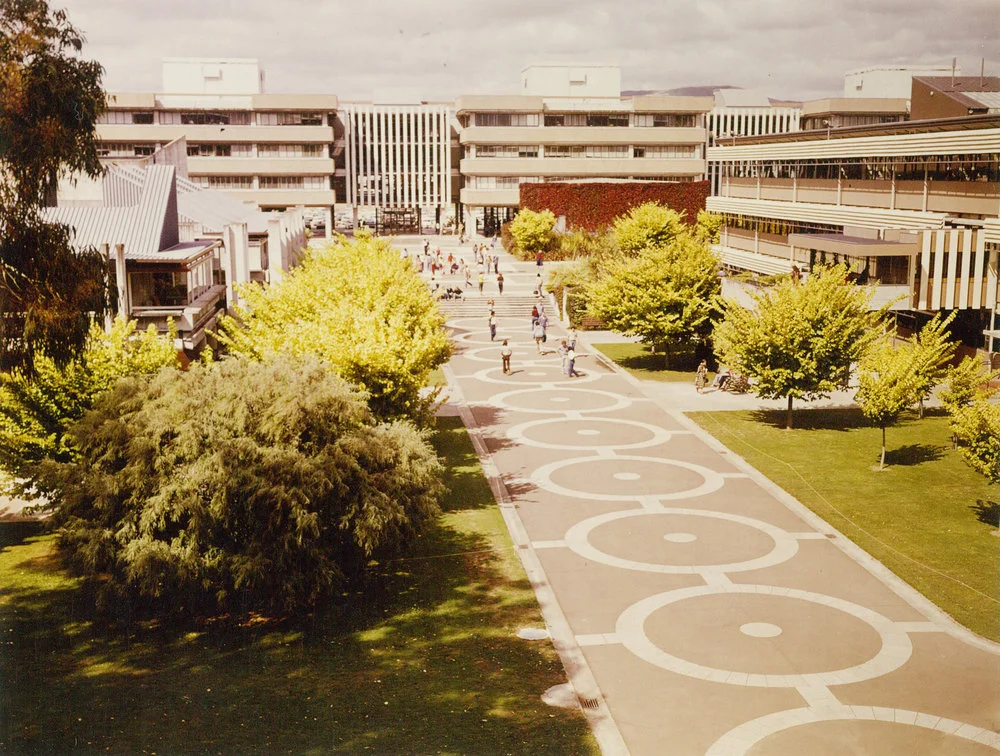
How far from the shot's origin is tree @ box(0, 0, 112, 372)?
15.3m

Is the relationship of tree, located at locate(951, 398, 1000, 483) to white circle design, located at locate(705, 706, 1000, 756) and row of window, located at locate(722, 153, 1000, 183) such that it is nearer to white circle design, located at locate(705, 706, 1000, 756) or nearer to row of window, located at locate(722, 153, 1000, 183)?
white circle design, located at locate(705, 706, 1000, 756)

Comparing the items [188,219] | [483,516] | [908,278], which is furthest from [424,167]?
[483,516]

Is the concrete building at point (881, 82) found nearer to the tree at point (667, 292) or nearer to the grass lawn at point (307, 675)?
the tree at point (667, 292)

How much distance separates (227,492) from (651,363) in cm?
2945

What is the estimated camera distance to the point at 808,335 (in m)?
29.6

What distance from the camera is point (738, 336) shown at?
30625 mm

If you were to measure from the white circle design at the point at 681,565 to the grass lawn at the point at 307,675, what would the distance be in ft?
6.36

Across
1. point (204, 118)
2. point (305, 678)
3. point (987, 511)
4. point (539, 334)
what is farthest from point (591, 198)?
point (305, 678)

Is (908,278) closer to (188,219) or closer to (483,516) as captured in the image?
(483,516)

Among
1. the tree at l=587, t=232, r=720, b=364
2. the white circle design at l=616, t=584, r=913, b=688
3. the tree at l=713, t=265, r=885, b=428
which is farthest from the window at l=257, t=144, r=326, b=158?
the white circle design at l=616, t=584, r=913, b=688

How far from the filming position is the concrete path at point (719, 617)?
44.9 feet

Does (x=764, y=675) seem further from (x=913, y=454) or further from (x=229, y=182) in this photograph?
(x=229, y=182)

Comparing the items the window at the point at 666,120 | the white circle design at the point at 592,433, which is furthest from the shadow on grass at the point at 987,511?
the window at the point at 666,120

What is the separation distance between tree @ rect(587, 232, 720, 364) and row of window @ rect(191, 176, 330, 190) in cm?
6476
